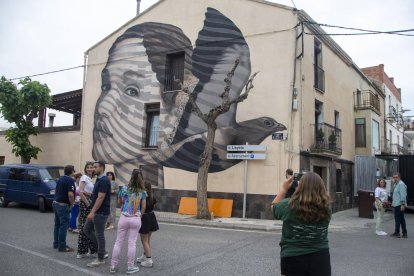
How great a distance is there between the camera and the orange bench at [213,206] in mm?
13703

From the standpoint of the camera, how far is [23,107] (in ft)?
61.0

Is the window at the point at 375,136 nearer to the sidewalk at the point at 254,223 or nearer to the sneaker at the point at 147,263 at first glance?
the sidewalk at the point at 254,223

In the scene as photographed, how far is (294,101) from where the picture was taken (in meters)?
13.5

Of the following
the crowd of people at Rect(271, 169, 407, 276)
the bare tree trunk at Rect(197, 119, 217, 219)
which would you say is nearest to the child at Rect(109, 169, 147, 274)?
the crowd of people at Rect(271, 169, 407, 276)

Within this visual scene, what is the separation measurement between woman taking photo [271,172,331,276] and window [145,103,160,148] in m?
13.5

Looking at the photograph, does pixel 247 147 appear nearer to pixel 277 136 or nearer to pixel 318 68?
pixel 277 136

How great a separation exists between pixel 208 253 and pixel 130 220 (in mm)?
2254

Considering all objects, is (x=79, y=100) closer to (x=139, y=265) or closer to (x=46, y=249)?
(x=46, y=249)

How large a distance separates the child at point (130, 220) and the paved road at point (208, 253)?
0.30 meters

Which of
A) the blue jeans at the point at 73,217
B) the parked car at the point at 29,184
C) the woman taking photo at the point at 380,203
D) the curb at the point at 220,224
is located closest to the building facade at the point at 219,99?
the woman taking photo at the point at 380,203

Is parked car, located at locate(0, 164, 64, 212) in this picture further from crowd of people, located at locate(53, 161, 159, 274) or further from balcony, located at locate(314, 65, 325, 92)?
balcony, located at locate(314, 65, 325, 92)

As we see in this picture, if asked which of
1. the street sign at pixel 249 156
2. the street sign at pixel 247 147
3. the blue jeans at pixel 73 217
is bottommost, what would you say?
the blue jeans at pixel 73 217

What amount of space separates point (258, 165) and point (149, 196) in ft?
26.7

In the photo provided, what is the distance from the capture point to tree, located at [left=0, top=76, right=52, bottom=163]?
18156 mm
